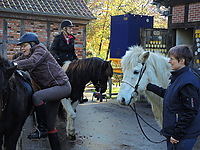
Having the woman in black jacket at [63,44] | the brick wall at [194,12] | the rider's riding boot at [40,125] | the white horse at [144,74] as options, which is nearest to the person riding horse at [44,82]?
the rider's riding boot at [40,125]

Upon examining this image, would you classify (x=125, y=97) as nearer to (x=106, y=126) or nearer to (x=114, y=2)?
(x=106, y=126)

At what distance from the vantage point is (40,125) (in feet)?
10.8

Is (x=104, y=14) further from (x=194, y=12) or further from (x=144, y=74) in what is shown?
(x=144, y=74)

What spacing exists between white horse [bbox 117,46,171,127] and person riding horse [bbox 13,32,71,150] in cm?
93

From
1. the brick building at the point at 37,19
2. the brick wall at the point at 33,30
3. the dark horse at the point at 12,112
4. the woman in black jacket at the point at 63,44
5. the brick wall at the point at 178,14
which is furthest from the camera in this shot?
the brick wall at the point at 33,30

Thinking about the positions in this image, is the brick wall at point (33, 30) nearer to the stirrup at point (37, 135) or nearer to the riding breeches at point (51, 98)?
the riding breeches at point (51, 98)

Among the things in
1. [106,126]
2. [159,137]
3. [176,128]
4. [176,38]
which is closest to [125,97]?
[176,128]

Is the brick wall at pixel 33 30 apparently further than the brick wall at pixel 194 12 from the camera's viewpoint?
Yes

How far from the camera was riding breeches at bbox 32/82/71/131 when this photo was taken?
3225 mm

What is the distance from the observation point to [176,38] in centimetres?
1048

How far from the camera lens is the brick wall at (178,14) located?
991 centimetres

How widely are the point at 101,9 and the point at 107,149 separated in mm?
19322

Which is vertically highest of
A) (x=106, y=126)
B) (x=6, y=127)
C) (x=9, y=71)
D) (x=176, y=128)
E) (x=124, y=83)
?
(x=9, y=71)

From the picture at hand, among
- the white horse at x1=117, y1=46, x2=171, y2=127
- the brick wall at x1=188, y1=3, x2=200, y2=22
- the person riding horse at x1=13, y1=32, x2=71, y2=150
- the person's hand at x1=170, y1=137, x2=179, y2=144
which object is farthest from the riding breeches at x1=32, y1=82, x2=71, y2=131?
the brick wall at x1=188, y1=3, x2=200, y2=22
